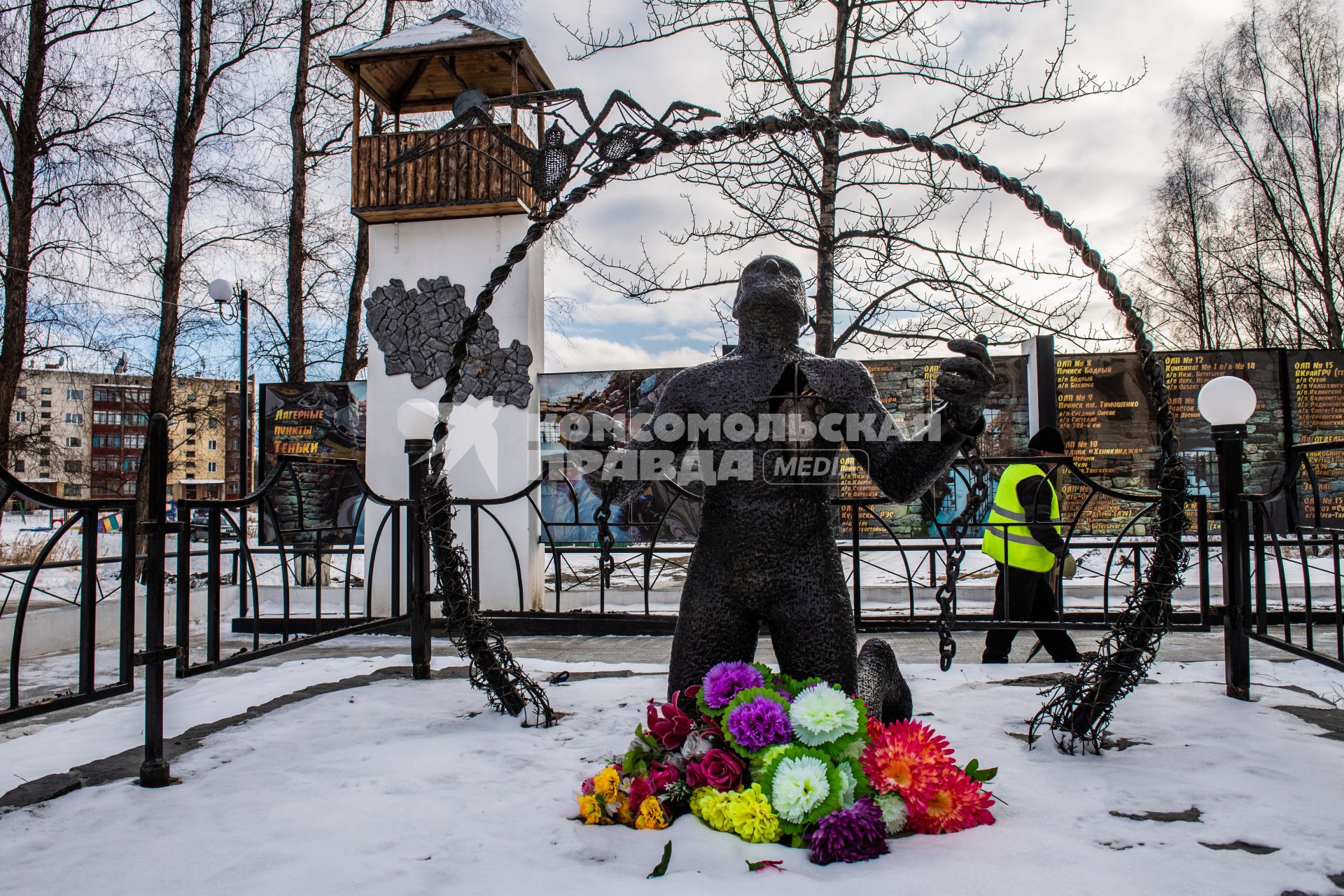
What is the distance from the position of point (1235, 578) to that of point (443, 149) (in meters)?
7.41

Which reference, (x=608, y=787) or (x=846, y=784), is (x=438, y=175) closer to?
(x=608, y=787)

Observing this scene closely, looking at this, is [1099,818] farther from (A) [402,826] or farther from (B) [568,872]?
→ (A) [402,826]

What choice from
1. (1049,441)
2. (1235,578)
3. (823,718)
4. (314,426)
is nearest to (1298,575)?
(1049,441)

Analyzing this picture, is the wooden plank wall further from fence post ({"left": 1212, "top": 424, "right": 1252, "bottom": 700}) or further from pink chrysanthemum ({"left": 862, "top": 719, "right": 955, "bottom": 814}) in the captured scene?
pink chrysanthemum ({"left": 862, "top": 719, "right": 955, "bottom": 814})

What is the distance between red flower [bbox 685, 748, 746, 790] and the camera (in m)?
2.25

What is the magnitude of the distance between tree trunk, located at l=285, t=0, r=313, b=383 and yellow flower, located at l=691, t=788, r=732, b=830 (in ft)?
38.2

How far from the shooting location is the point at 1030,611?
519 cm

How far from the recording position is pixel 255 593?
3693 millimetres

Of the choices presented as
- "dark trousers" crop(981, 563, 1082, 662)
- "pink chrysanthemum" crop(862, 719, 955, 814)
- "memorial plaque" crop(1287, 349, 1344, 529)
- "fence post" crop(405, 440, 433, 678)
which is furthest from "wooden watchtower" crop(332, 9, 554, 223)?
"memorial plaque" crop(1287, 349, 1344, 529)

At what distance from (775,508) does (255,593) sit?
8.53 feet

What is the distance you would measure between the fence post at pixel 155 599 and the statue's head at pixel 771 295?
6.85 feet

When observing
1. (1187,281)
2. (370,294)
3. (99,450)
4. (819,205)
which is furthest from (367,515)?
(99,450)

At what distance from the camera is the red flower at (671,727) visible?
2.45 m

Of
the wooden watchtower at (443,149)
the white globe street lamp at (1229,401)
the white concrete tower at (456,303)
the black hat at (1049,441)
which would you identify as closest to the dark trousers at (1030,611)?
the black hat at (1049,441)
